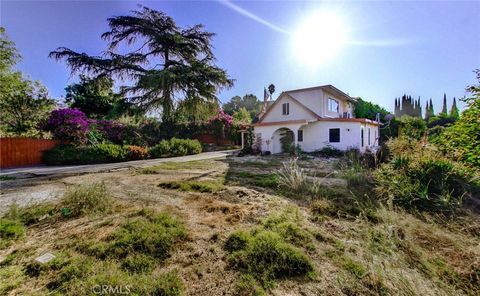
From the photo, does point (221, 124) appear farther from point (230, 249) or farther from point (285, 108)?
point (230, 249)

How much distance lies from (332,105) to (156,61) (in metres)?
17.0

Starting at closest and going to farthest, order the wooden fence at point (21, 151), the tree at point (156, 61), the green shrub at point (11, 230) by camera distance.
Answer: the green shrub at point (11, 230) < the wooden fence at point (21, 151) < the tree at point (156, 61)

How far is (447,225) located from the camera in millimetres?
3014

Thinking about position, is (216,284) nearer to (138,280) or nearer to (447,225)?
(138,280)

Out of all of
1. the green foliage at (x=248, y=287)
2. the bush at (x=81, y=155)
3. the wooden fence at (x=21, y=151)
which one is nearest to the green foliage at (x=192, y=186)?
the green foliage at (x=248, y=287)

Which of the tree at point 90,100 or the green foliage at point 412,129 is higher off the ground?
the tree at point 90,100

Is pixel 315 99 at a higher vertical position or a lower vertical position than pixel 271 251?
higher

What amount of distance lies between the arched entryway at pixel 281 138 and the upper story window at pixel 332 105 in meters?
4.57

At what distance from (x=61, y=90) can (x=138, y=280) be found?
1274 inches

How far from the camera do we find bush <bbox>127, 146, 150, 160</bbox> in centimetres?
1260

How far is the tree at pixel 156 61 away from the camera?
15.9 meters

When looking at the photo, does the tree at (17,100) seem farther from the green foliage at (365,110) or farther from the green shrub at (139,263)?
the green foliage at (365,110)

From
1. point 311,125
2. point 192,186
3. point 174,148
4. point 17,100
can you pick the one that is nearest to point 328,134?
point 311,125

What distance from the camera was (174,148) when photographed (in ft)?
48.9
